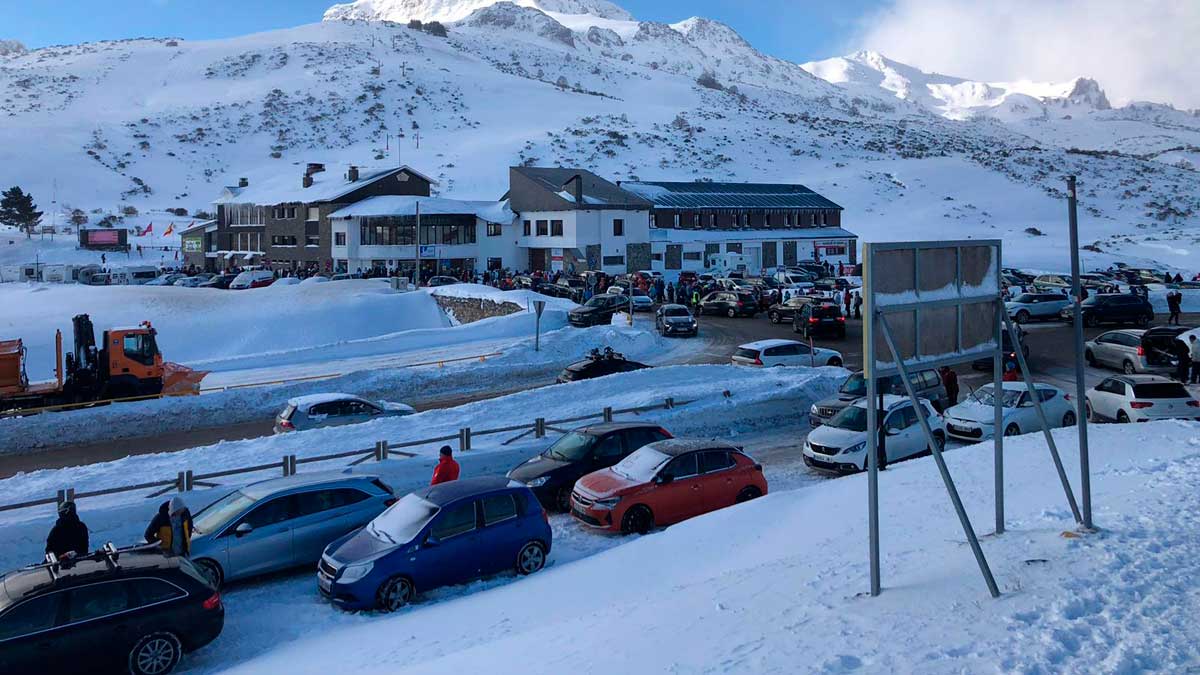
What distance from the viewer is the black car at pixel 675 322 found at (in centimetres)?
3853

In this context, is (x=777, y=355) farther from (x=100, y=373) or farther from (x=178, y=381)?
(x=100, y=373)

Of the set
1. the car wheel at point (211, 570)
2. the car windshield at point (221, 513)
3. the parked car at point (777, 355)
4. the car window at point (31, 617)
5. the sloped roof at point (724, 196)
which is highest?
the sloped roof at point (724, 196)

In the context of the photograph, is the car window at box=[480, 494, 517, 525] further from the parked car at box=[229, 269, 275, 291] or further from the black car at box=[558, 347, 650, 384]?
the parked car at box=[229, 269, 275, 291]

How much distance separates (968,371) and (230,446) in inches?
872

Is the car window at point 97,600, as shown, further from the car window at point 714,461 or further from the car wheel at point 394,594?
the car window at point 714,461

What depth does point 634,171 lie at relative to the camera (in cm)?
10581

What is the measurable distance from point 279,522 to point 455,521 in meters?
2.55

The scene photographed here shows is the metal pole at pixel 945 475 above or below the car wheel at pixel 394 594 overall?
above

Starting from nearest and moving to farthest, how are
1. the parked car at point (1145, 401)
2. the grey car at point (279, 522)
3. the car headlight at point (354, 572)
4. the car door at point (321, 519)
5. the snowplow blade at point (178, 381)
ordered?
the car headlight at point (354, 572) → the grey car at point (279, 522) → the car door at point (321, 519) → the parked car at point (1145, 401) → the snowplow blade at point (178, 381)

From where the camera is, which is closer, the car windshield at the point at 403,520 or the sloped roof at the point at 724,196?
the car windshield at the point at 403,520

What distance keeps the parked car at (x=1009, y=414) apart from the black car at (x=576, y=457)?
6.87 metres

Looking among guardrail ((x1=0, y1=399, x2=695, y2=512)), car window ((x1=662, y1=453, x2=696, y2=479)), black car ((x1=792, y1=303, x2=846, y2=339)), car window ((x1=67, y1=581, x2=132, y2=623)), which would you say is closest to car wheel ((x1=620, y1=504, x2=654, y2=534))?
car window ((x1=662, y1=453, x2=696, y2=479))

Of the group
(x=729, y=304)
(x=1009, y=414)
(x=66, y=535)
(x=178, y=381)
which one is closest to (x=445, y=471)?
(x=66, y=535)

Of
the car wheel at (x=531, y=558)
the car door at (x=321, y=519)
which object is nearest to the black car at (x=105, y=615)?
the car door at (x=321, y=519)
